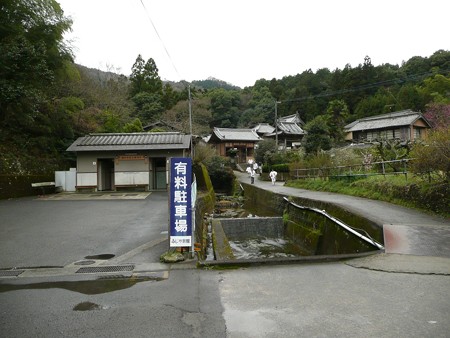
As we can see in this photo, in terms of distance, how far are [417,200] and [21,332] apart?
33.0ft

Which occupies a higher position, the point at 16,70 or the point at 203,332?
the point at 16,70

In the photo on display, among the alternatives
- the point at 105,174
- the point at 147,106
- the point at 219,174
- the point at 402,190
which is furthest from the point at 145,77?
the point at 402,190

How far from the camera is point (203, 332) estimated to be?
3332 mm

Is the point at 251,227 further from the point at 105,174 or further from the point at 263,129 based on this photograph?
the point at 263,129

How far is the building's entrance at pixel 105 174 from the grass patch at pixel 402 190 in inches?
535

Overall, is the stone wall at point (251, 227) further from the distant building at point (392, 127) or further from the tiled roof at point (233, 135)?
the tiled roof at point (233, 135)

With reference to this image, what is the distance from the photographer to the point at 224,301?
416 cm

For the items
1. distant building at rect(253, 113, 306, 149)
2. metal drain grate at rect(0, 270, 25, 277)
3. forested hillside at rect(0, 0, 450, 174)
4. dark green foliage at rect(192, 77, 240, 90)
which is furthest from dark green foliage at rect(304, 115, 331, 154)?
dark green foliage at rect(192, 77, 240, 90)

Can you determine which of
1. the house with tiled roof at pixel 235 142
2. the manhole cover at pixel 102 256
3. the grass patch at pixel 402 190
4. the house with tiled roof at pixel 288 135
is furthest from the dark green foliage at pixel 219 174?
the manhole cover at pixel 102 256

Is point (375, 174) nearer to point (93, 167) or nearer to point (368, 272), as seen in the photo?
point (368, 272)

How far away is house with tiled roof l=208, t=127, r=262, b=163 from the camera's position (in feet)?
145

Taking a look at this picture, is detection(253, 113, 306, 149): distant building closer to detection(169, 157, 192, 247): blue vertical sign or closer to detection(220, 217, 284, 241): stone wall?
detection(220, 217, 284, 241): stone wall

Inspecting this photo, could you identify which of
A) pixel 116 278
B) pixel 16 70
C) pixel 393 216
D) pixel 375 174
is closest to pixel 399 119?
pixel 375 174

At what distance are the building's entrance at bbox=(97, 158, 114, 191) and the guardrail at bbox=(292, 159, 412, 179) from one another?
13060mm
